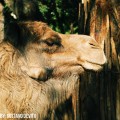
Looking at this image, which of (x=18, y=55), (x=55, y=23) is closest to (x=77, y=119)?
(x=18, y=55)

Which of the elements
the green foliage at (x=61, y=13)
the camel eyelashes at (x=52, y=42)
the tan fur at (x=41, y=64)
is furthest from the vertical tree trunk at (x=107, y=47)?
the green foliage at (x=61, y=13)

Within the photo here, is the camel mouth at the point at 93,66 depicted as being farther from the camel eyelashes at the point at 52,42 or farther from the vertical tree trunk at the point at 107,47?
the vertical tree trunk at the point at 107,47

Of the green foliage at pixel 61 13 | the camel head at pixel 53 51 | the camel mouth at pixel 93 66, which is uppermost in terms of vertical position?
the green foliage at pixel 61 13

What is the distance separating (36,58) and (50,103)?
544 millimetres

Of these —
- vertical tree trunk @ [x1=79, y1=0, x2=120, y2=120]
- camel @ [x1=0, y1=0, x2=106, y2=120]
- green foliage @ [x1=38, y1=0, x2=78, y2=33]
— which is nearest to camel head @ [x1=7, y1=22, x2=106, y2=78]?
camel @ [x1=0, y1=0, x2=106, y2=120]

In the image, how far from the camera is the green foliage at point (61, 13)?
39.6 ft

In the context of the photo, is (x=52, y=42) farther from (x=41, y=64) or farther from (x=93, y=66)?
(x=93, y=66)

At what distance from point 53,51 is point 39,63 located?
0.72ft

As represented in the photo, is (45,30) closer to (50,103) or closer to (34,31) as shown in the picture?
(34,31)

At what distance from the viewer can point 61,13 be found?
41.5 ft

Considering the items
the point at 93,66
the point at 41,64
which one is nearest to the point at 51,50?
the point at 41,64

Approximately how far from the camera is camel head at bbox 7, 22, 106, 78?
19.6ft

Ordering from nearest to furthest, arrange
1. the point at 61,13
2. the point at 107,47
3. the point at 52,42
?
the point at 52,42
the point at 107,47
the point at 61,13

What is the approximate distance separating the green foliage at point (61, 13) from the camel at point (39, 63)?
5.69 meters
